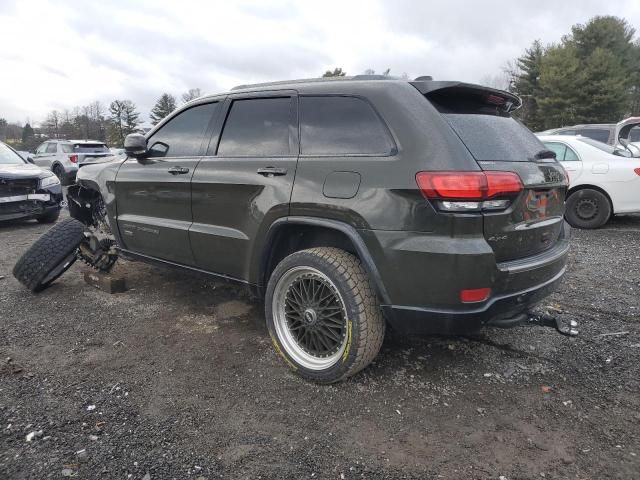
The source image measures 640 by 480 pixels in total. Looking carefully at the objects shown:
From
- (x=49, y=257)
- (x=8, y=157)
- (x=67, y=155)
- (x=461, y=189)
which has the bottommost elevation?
(x=49, y=257)

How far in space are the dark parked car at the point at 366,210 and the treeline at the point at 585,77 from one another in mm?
32226

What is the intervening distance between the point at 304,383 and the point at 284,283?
25.0 inches

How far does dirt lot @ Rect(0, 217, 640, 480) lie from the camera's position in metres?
2.11

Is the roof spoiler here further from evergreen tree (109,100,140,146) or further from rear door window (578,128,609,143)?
evergreen tree (109,100,140,146)

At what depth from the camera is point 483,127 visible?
2623 millimetres

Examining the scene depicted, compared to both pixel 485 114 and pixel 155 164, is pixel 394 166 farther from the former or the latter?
pixel 155 164

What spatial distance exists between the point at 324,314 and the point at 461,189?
1100mm

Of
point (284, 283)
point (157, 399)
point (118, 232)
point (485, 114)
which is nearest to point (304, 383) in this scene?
point (284, 283)

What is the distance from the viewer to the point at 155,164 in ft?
12.6

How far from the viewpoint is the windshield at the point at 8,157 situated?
26.7 ft

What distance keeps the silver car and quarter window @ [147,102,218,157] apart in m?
13.3

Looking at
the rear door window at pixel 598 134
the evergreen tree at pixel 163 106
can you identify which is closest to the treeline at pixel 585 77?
the rear door window at pixel 598 134

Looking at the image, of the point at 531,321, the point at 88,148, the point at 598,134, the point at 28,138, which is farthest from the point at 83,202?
the point at 28,138

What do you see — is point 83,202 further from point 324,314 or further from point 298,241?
point 324,314
